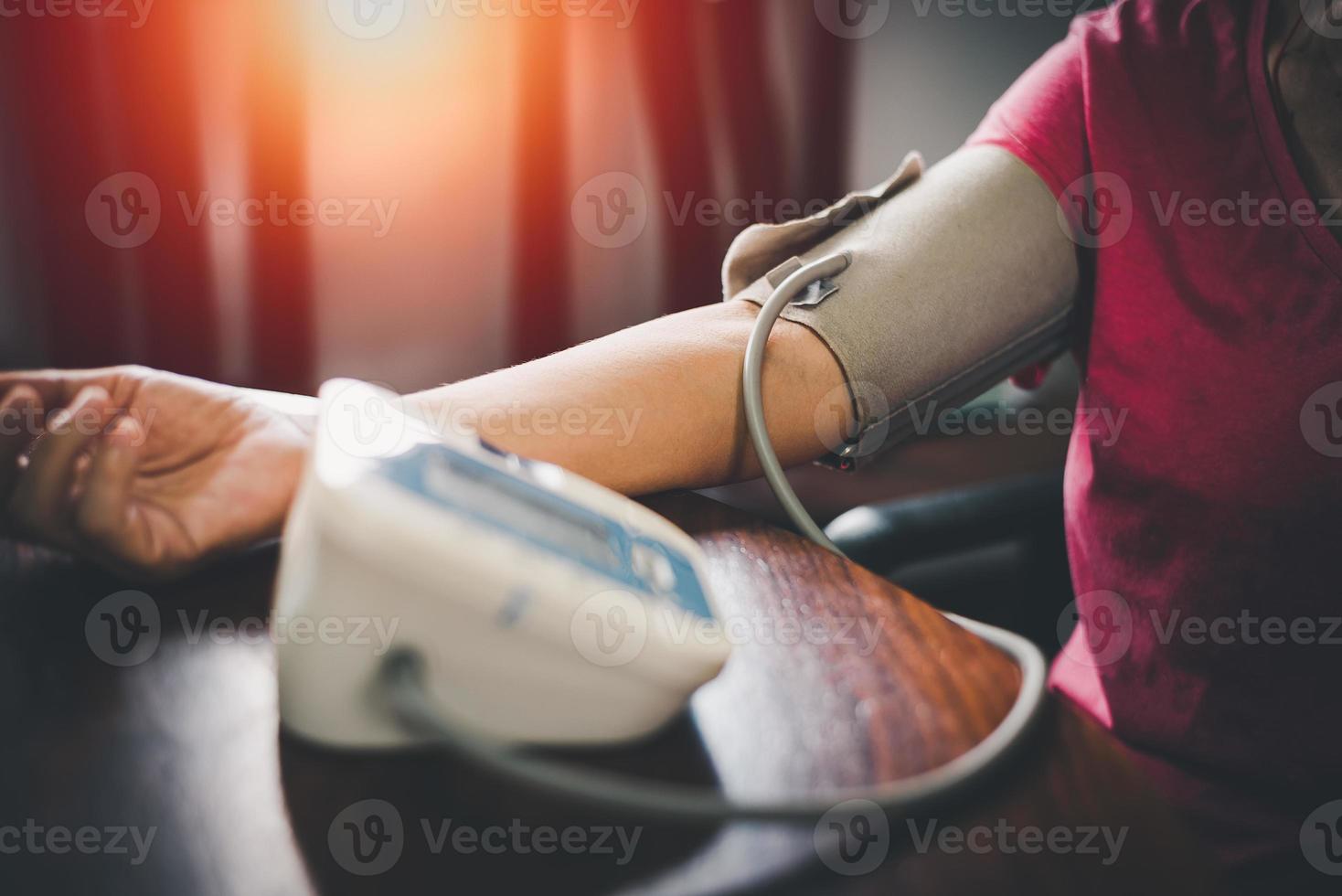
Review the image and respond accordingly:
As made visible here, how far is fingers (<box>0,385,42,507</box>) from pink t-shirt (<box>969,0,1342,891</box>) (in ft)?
2.08

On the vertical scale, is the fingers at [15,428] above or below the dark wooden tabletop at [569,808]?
above

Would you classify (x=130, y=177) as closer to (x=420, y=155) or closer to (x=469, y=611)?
(x=420, y=155)

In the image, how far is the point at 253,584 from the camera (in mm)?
429

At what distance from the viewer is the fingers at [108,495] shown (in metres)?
0.41

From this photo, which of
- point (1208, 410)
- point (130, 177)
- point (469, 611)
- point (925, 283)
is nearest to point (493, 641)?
point (469, 611)

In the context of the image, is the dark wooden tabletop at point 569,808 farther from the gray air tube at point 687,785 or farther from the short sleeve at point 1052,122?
the short sleeve at point 1052,122

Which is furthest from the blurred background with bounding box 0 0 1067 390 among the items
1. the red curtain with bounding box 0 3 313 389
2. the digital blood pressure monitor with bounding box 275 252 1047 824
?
the digital blood pressure monitor with bounding box 275 252 1047 824

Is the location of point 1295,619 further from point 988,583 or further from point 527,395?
point 527,395

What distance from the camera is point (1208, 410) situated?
24.4 inches

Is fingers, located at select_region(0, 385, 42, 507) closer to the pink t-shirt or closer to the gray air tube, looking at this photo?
the gray air tube

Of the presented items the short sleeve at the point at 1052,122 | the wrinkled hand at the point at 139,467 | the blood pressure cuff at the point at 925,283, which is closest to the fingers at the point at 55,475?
the wrinkled hand at the point at 139,467

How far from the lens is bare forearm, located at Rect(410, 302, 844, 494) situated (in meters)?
0.52

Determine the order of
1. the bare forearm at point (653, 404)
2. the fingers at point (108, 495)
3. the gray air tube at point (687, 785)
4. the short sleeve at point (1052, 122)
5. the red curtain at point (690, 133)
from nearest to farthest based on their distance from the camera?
the gray air tube at point (687, 785) < the fingers at point (108, 495) < the bare forearm at point (653, 404) < the short sleeve at point (1052, 122) < the red curtain at point (690, 133)

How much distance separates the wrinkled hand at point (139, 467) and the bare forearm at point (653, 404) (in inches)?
4.0
